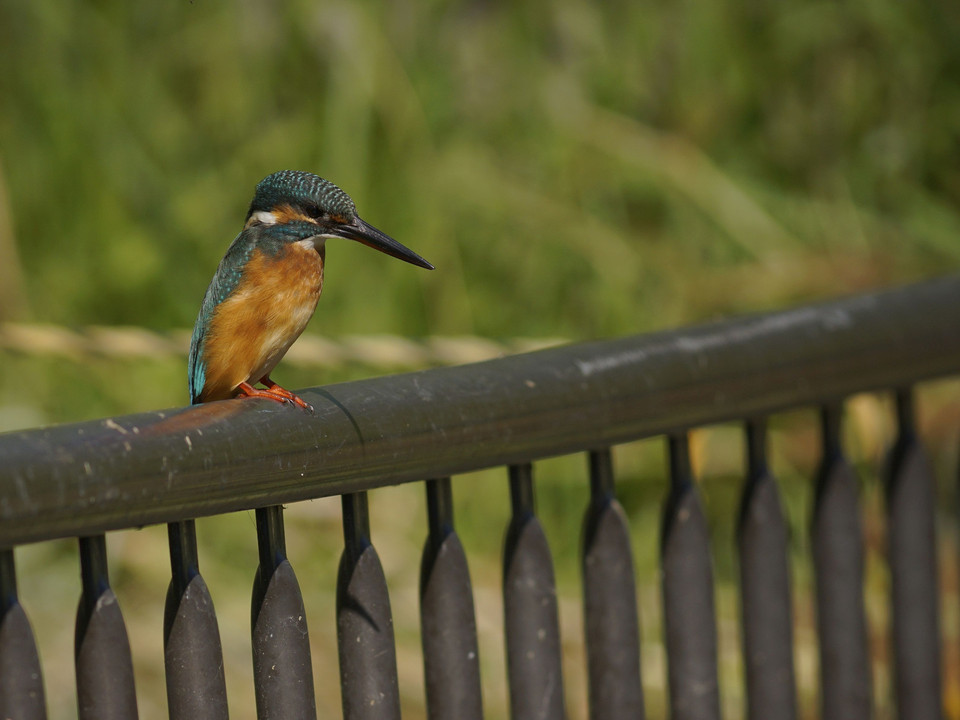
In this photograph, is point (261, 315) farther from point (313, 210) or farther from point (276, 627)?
point (276, 627)

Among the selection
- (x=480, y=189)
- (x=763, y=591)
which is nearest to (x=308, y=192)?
(x=763, y=591)

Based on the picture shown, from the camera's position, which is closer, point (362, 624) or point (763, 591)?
point (362, 624)

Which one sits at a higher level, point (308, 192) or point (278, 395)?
point (308, 192)

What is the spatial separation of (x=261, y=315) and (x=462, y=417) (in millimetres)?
238

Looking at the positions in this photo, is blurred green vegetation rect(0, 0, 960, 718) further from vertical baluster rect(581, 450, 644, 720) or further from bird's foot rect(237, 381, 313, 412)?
bird's foot rect(237, 381, 313, 412)

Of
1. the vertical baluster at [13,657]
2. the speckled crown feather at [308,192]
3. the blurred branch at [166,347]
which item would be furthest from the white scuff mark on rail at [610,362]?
the blurred branch at [166,347]

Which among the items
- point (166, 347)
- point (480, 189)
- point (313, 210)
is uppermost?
point (480, 189)

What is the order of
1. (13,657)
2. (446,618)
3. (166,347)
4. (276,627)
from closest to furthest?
(13,657)
(276,627)
(446,618)
(166,347)

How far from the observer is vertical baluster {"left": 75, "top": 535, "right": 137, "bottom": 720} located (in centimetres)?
78

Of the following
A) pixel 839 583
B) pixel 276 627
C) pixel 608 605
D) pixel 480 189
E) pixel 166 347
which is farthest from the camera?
pixel 480 189

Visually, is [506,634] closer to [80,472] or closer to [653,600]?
[80,472]

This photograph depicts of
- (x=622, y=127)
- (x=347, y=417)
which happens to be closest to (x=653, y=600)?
(x=622, y=127)

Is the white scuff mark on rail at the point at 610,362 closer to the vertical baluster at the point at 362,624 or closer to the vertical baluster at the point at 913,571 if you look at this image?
the vertical baluster at the point at 362,624

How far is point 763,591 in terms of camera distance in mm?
1170
